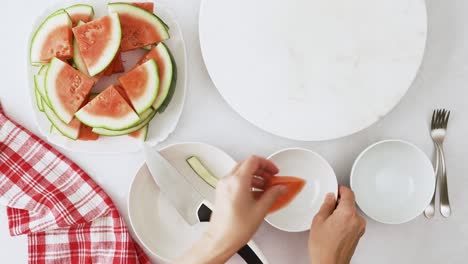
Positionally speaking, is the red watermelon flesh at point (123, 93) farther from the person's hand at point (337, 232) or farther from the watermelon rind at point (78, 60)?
the person's hand at point (337, 232)

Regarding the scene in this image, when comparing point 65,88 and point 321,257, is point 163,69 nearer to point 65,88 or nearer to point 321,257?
point 65,88

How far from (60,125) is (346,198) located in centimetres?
61

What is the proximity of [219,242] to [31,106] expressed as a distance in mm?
558

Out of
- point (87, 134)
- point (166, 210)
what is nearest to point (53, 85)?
point (87, 134)

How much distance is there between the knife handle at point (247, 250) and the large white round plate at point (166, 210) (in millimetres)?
42

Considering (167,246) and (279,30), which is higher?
(279,30)

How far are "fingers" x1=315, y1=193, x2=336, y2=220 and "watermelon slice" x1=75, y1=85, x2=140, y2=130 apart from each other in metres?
0.42

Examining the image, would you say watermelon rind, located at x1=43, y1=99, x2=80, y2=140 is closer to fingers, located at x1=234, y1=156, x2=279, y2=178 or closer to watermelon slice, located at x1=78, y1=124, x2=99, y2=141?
watermelon slice, located at x1=78, y1=124, x2=99, y2=141

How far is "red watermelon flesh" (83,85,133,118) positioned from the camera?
107cm

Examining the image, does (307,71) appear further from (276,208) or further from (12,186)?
(12,186)

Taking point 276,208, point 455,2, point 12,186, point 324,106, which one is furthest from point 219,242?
point 455,2

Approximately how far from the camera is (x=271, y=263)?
1154mm

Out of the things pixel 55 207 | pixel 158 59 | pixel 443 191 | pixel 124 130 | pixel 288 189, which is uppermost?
pixel 158 59

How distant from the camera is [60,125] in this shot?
42.8 inches
